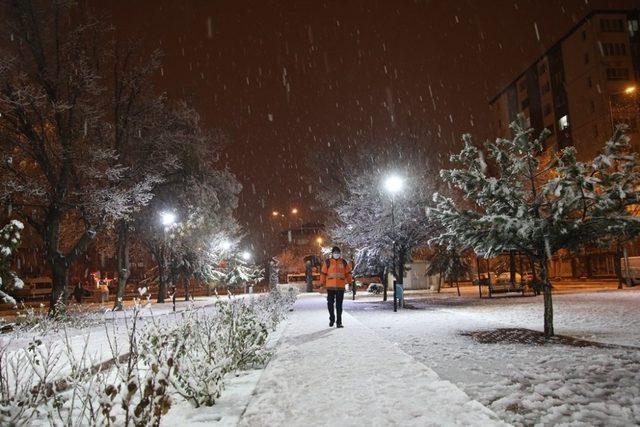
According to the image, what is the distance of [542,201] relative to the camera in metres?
9.05

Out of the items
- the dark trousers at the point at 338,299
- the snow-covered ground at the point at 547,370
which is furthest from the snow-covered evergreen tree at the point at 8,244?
the dark trousers at the point at 338,299

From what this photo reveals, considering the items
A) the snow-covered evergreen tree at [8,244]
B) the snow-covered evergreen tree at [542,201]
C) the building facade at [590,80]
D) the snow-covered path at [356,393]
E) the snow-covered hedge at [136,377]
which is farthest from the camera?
the building facade at [590,80]

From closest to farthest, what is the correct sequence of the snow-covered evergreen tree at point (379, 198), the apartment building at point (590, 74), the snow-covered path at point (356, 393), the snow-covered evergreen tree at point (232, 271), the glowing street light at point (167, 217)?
the snow-covered path at point (356, 393)
the snow-covered evergreen tree at point (379, 198)
the glowing street light at point (167, 217)
the snow-covered evergreen tree at point (232, 271)
the apartment building at point (590, 74)

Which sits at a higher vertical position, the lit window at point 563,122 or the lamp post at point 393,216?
the lit window at point 563,122

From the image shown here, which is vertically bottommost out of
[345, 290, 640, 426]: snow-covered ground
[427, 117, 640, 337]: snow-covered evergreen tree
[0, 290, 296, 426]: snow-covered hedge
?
[345, 290, 640, 426]: snow-covered ground

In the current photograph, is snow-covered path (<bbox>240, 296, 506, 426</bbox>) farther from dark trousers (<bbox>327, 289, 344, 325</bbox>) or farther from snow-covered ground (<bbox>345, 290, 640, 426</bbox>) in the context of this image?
dark trousers (<bbox>327, 289, 344, 325</bbox>)

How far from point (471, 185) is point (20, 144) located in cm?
1646

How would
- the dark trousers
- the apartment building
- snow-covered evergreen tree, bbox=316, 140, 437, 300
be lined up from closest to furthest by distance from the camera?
the dark trousers, snow-covered evergreen tree, bbox=316, 140, 437, 300, the apartment building

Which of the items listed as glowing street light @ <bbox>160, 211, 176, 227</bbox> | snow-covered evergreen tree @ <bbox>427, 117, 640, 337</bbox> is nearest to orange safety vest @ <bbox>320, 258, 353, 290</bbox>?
snow-covered evergreen tree @ <bbox>427, 117, 640, 337</bbox>

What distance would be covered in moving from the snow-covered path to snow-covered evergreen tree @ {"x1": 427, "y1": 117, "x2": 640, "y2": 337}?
2.90m

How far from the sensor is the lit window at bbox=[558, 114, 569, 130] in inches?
2346

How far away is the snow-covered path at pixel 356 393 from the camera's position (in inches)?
173

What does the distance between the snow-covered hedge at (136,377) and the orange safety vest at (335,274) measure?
412 cm

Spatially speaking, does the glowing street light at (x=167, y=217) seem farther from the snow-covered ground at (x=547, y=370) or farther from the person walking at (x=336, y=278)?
the snow-covered ground at (x=547, y=370)
